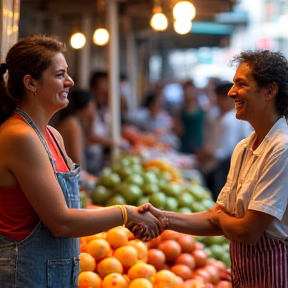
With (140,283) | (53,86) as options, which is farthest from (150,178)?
(53,86)

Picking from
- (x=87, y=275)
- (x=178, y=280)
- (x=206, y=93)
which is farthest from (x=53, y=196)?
(x=206, y=93)

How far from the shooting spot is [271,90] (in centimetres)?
248

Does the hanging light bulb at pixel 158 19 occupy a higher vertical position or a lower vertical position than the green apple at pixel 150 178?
higher

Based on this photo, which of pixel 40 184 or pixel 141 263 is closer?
pixel 40 184

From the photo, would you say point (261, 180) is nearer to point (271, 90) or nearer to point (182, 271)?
point (271, 90)

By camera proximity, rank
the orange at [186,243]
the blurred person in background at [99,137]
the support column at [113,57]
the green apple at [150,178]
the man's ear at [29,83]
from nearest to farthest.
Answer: the man's ear at [29,83], the orange at [186,243], the green apple at [150,178], the support column at [113,57], the blurred person in background at [99,137]

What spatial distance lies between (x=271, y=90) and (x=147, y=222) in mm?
830

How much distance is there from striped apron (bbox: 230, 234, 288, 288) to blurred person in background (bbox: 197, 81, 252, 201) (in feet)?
15.1

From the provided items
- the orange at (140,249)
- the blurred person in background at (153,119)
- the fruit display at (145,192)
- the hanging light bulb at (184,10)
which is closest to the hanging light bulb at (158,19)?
the hanging light bulb at (184,10)

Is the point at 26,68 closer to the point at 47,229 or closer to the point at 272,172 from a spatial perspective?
the point at 47,229

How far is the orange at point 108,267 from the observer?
2.85 meters

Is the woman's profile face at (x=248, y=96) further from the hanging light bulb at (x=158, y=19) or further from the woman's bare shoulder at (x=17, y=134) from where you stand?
the hanging light bulb at (x=158, y=19)

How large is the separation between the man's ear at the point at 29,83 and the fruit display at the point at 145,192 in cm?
202

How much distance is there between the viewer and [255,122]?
8.35 feet
